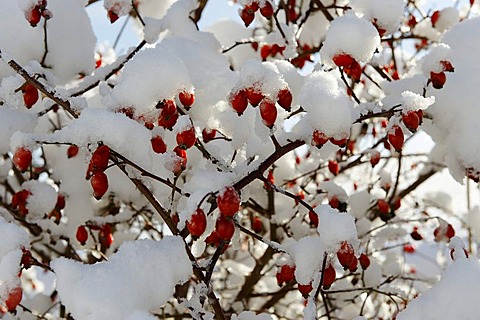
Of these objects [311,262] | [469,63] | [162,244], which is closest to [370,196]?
[469,63]

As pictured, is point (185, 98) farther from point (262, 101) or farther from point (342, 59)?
point (342, 59)

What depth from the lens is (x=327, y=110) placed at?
5.16 feet

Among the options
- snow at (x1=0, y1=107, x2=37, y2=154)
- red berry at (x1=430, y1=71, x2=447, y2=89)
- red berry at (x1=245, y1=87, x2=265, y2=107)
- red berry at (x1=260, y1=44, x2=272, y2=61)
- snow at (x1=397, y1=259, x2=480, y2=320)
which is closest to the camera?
snow at (x1=397, y1=259, x2=480, y2=320)

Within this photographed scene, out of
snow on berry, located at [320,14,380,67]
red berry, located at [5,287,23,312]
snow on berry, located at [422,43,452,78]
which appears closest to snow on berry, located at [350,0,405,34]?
snow on berry, located at [422,43,452,78]

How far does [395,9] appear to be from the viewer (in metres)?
2.00

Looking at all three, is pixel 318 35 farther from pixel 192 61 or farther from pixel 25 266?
pixel 25 266

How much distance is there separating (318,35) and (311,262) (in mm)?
2382

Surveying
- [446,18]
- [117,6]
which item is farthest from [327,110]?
[446,18]

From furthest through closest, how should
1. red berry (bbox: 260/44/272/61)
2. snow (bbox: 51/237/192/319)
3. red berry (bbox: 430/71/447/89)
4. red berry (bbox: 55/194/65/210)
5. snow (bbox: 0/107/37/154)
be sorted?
red berry (bbox: 260/44/272/61) → red berry (bbox: 55/194/65/210) → snow (bbox: 0/107/37/154) → red berry (bbox: 430/71/447/89) → snow (bbox: 51/237/192/319)

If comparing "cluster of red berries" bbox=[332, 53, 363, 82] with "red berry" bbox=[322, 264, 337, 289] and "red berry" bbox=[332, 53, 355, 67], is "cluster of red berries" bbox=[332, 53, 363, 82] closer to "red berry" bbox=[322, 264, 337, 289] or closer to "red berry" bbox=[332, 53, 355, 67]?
"red berry" bbox=[332, 53, 355, 67]

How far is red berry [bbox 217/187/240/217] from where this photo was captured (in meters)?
1.37

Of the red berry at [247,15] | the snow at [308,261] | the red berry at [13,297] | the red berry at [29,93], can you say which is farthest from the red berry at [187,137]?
the red berry at [247,15]

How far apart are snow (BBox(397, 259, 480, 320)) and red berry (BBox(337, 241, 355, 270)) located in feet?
0.66

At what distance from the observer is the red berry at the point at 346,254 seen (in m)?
1.47
